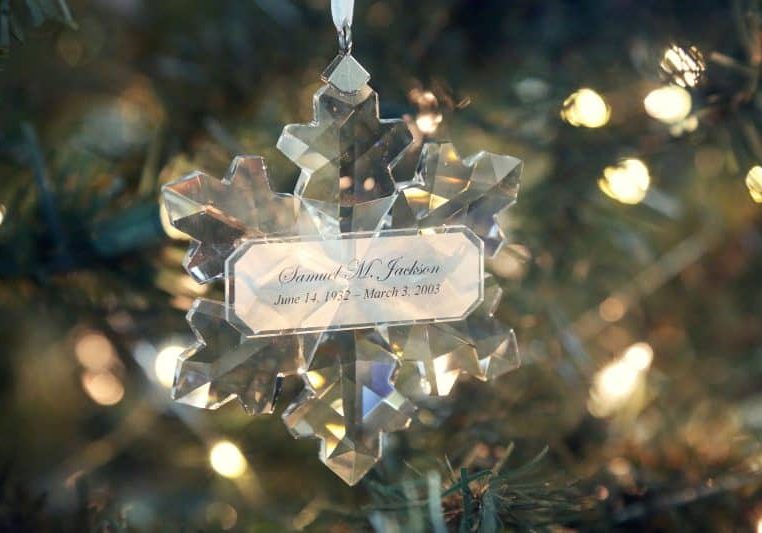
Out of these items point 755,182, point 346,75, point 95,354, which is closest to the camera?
point 346,75

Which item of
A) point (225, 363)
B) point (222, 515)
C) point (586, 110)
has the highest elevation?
point (586, 110)

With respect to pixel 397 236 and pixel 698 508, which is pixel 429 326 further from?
pixel 698 508

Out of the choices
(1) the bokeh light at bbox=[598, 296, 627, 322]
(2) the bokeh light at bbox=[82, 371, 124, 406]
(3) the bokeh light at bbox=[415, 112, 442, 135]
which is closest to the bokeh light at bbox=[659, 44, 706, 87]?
(3) the bokeh light at bbox=[415, 112, 442, 135]

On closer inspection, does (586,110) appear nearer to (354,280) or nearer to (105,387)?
(354,280)

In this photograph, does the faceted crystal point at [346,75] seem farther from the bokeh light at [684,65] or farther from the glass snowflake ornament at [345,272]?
the bokeh light at [684,65]

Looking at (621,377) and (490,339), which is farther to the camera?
(621,377)

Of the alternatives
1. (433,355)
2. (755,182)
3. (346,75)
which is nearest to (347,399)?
(433,355)

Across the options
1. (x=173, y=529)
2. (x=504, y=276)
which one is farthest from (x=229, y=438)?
(x=504, y=276)

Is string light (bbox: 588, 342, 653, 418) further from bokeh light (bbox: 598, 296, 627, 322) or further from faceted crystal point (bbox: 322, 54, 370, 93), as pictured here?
faceted crystal point (bbox: 322, 54, 370, 93)
